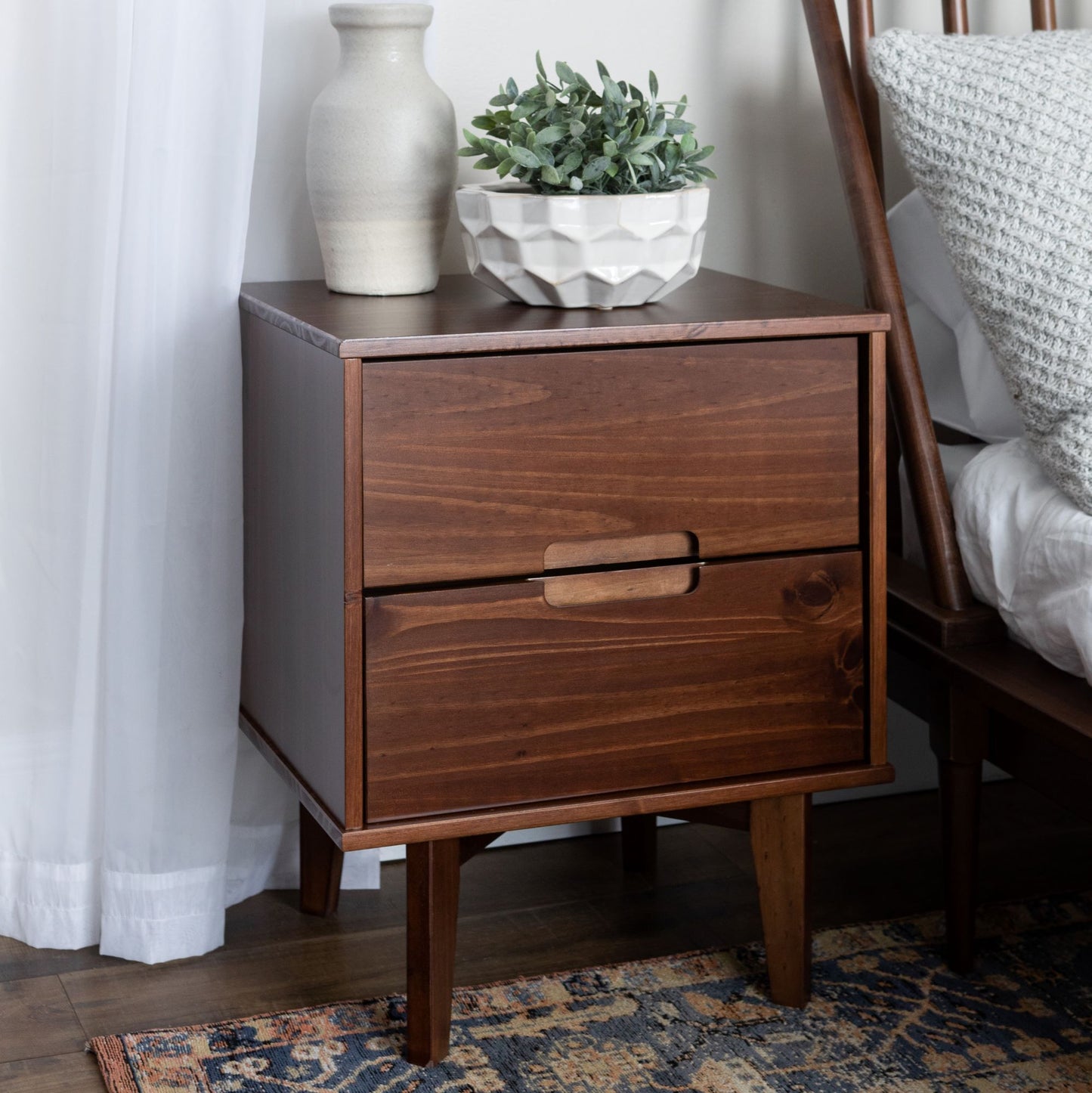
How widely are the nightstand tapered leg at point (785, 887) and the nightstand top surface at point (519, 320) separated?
0.41 meters

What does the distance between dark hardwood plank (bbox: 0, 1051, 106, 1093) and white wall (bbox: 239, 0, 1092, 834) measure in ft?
2.43

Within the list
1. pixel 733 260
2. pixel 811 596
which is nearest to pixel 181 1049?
pixel 811 596

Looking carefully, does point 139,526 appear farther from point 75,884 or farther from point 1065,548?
point 1065,548

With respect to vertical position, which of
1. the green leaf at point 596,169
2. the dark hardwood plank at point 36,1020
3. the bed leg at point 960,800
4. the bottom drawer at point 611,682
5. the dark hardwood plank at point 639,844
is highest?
the green leaf at point 596,169

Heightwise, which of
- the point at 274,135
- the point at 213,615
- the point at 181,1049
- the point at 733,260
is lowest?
the point at 181,1049

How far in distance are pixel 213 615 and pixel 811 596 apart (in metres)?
0.56

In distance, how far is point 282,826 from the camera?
5.03ft

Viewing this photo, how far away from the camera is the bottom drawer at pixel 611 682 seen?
3.60 ft

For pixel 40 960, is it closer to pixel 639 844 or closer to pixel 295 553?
pixel 295 553

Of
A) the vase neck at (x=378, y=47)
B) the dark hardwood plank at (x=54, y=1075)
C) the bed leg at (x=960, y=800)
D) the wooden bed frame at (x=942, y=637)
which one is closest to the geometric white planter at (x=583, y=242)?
the vase neck at (x=378, y=47)

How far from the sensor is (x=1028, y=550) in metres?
1.25

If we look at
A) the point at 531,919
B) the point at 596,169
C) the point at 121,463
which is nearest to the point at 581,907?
the point at 531,919

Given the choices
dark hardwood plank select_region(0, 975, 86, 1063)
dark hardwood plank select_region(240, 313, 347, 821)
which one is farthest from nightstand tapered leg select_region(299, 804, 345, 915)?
dark hardwood plank select_region(0, 975, 86, 1063)

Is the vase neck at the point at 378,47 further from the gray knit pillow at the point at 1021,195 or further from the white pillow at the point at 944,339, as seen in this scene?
the white pillow at the point at 944,339
